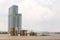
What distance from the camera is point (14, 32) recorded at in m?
23.7

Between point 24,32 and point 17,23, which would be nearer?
point 24,32

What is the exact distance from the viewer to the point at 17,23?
104ft

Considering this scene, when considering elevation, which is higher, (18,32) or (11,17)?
(11,17)

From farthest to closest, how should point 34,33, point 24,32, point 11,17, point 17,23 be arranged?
1. point 11,17
2. point 17,23
3. point 34,33
4. point 24,32

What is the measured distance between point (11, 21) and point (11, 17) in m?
2.28

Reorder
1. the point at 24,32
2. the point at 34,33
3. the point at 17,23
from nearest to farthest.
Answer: the point at 24,32, the point at 34,33, the point at 17,23

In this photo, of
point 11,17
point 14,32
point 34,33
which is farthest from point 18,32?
point 11,17

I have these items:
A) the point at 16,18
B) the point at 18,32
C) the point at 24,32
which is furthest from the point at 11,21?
the point at 24,32

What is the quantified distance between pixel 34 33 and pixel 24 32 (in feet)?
7.57

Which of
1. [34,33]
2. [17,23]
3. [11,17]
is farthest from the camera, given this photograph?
[11,17]

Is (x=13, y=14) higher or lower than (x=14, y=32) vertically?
higher

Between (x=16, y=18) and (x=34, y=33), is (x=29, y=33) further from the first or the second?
(x=16, y=18)

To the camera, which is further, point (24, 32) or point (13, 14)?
point (13, 14)

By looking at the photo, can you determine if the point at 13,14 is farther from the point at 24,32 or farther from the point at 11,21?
the point at 24,32
